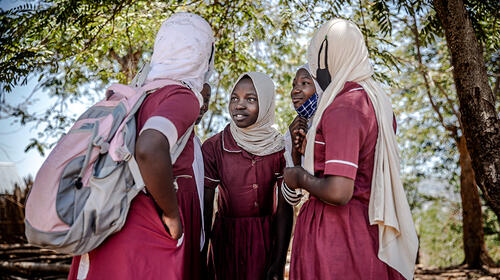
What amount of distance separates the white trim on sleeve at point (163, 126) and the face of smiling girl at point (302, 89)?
4.79 ft

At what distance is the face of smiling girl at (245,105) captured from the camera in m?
3.25

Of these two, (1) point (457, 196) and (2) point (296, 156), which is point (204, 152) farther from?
(1) point (457, 196)

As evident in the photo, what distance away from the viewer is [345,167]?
6.06 feet

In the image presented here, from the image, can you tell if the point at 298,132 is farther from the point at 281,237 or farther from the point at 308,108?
the point at 281,237

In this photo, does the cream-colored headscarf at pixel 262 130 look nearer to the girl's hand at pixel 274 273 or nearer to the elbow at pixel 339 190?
the girl's hand at pixel 274 273

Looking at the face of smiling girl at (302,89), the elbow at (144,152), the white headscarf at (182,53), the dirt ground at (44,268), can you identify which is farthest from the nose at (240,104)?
the dirt ground at (44,268)

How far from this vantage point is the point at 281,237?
290cm

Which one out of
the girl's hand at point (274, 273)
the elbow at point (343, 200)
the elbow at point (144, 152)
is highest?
the elbow at point (144, 152)

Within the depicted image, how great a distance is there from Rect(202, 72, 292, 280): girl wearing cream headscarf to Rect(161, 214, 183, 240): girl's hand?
1030 millimetres

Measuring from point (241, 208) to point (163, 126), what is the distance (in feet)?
4.65

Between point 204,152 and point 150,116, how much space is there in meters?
1.37

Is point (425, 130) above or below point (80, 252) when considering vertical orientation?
above

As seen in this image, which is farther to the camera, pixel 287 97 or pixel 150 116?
pixel 287 97

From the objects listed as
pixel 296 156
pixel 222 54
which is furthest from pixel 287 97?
pixel 296 156
